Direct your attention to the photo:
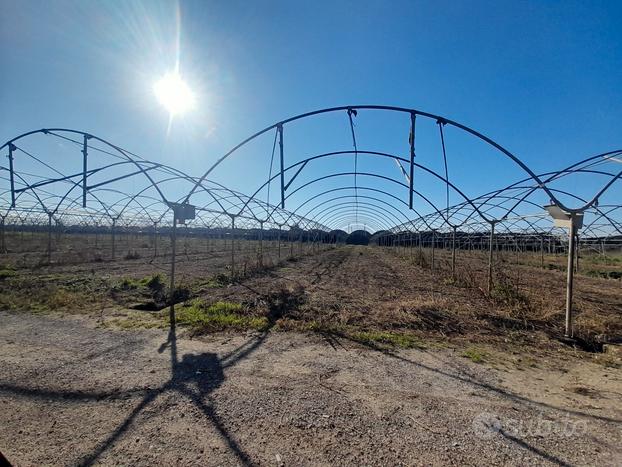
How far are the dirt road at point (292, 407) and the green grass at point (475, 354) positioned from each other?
175mm

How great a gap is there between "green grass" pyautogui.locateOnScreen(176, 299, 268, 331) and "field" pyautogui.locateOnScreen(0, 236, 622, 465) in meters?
0.04

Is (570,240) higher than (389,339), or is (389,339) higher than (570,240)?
(570,240)

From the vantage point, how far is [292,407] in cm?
312

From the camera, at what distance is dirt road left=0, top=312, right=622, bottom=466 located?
2.47 metres

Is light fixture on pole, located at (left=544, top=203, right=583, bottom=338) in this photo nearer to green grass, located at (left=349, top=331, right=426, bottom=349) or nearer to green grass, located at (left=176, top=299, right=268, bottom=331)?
green grass, located at (left=349, top=331, right=426, bottom=349)

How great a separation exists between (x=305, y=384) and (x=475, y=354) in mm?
2823

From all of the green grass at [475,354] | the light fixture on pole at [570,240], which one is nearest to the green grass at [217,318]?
the green grass at [475,354]

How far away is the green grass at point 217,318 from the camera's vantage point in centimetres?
586

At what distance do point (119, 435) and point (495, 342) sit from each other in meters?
5.69

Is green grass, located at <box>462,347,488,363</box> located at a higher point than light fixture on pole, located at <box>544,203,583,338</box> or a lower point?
lower

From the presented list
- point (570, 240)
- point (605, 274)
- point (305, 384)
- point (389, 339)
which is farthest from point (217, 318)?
point (605, 274)

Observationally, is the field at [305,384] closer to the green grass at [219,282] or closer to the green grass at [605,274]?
the green grass at [219,282]

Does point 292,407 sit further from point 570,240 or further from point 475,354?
point 570,240

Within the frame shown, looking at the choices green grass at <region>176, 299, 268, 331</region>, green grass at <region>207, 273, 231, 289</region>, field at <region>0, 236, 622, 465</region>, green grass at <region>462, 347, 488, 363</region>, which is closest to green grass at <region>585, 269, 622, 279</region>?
field at <region>0, 236, 622, 465</region>
